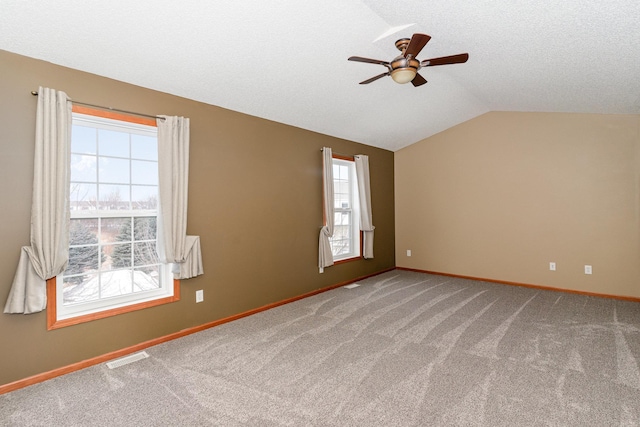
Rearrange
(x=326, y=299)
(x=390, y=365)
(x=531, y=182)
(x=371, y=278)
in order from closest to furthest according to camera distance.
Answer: (x=390, y=365), (x=326, y=299), (x=531, y=182), (x=371, y=278)

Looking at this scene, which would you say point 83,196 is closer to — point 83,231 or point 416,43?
point 83,231

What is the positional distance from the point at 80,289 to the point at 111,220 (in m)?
0.62

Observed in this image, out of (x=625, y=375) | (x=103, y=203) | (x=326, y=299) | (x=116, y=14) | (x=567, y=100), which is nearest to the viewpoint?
(x=116, y=14)

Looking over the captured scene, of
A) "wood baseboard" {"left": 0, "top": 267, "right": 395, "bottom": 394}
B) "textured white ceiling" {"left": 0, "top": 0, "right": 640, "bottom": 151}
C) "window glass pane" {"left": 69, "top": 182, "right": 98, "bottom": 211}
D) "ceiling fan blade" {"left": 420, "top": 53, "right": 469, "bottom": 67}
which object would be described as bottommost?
"wood baseboard" {"left": 0, "top": 267, "right": 395, "bottom": 394}

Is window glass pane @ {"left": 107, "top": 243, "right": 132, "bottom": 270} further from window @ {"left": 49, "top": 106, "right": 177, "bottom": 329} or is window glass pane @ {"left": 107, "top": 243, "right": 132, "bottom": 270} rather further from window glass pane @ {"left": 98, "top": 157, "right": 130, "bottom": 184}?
window glass pane @ {"left": 98, "top": 157, "right": 130, "bottom": 184}

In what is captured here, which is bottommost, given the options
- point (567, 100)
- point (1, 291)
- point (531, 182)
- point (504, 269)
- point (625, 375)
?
point (625, 375)

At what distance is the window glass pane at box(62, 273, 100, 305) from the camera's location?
8.80 ft

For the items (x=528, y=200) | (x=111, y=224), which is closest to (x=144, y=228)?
(x=111, y=224)

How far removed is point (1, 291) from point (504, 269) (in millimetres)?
6065

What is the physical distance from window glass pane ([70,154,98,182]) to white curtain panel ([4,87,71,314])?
7.7 inches

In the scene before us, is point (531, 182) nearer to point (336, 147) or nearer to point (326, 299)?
point (336, 147)

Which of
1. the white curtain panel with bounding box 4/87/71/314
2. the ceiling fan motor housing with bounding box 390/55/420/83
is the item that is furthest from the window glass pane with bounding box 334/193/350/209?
the white curtain panel with bounding box 4/87/71/314

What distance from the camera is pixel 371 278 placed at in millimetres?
5797

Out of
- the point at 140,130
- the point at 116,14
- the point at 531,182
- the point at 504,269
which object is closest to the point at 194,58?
the point at 116,14
